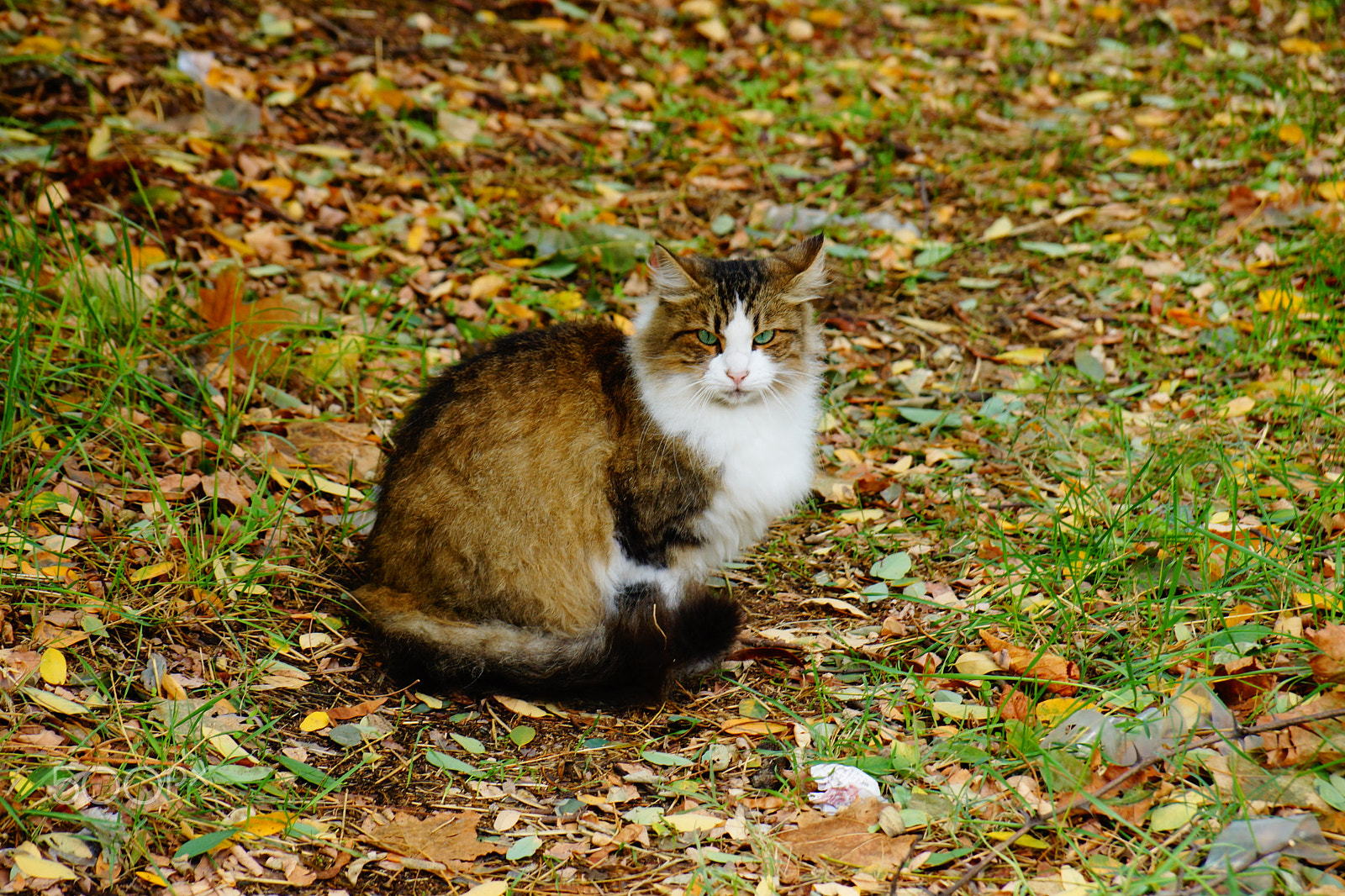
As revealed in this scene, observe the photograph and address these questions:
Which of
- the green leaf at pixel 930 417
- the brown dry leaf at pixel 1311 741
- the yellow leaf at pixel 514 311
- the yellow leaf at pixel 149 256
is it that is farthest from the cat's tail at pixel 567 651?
the yellow leaf at pixel 149 256

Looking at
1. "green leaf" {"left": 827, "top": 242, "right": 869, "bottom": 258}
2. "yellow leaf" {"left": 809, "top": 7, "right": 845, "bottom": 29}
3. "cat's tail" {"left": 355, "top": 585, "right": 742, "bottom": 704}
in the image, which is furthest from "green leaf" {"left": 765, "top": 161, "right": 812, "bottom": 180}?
"cat's tail" {"left": 355, "top": 585, "right": 742, "bottom": 704}

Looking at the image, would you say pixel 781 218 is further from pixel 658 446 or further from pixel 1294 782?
pixel 1294 782

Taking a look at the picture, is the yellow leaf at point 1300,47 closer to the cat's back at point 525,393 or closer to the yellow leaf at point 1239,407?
the yellow leaf at point 1239,407

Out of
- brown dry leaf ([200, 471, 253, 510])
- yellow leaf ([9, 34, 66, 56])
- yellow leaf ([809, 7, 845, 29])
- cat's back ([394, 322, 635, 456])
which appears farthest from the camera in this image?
yellow leaf ([809, 7, 845, 29])

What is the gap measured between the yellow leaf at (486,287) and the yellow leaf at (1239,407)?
3.31 m

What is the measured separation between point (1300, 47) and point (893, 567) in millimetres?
5753

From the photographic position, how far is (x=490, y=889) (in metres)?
2.48

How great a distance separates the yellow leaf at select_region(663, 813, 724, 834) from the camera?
105 inches

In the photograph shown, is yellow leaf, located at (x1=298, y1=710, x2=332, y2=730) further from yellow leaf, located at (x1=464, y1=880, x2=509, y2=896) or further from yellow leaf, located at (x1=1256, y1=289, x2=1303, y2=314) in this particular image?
yellow leaf, located at (x1=1256, y1=289, x2=1303, y2=314)

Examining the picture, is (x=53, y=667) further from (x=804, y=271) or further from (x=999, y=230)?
(x=999, y=230)

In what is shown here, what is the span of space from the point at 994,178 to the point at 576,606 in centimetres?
411

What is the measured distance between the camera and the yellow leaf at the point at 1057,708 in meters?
2.78

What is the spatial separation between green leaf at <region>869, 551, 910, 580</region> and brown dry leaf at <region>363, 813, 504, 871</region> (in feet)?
5.48

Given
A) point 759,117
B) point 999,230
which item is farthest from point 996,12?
point 999,230
